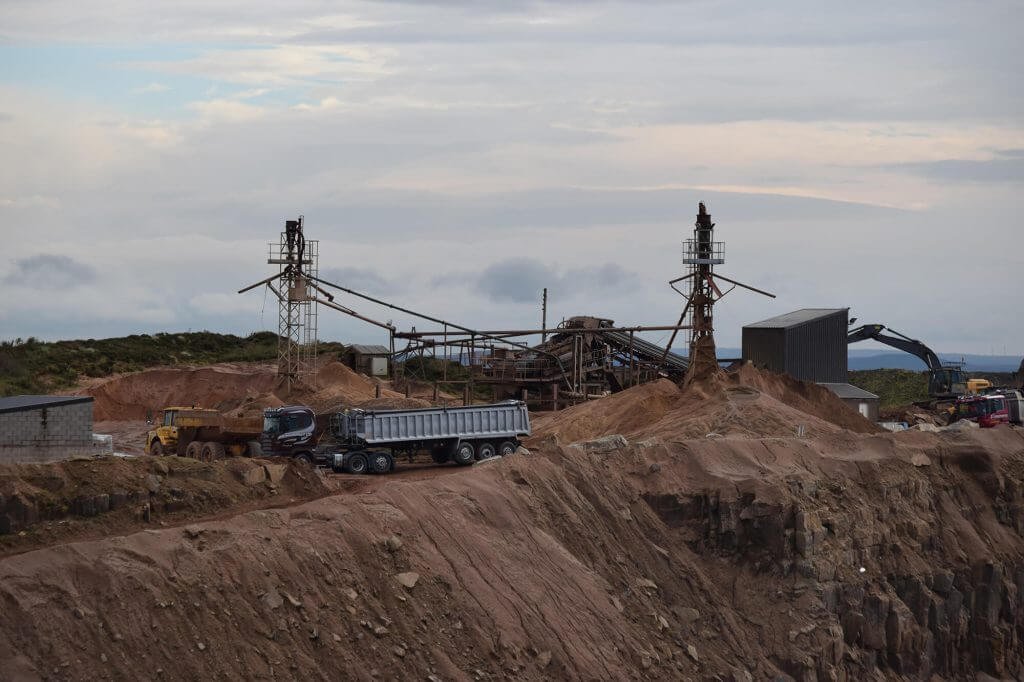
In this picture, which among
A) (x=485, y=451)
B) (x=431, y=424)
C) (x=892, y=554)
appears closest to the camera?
(x=892, y=554)

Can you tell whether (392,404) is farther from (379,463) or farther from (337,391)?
(379,463)

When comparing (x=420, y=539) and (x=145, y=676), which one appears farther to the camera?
(x=420, y=539)

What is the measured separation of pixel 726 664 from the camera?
102 ft

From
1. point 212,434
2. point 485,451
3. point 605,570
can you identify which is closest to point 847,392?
point 485,451

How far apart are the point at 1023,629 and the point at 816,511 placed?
30.9ft

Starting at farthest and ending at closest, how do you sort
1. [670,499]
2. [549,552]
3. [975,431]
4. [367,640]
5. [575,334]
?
[575,334], [975,431], [670,499], [549,552], [367,640]

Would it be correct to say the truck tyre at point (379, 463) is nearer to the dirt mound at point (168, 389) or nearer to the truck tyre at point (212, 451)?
the truck tyre at point (212, 451)

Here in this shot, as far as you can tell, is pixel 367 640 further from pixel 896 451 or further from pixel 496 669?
pixel 896 451

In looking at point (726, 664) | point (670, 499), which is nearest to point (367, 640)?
point (726, 664)

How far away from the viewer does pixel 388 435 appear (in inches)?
1594

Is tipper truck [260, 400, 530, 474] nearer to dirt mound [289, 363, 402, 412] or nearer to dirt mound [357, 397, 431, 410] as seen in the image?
dirt mound [357, 397, 431, 410]

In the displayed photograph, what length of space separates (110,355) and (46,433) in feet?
140

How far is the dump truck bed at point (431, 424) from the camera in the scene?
40.1 meters

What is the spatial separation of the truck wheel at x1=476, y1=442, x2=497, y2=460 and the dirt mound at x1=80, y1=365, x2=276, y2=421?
2208cm
